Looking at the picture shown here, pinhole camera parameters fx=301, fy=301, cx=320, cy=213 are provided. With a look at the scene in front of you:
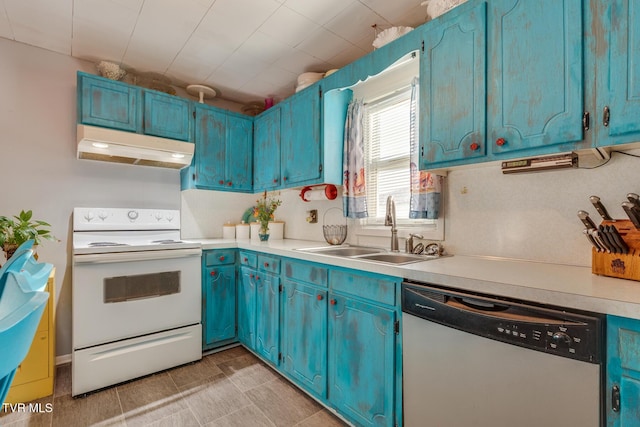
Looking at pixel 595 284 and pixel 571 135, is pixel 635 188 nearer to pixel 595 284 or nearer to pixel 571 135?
pixel 571 135

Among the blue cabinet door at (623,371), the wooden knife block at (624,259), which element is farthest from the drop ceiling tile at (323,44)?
the blue cabinet door at (623,371)

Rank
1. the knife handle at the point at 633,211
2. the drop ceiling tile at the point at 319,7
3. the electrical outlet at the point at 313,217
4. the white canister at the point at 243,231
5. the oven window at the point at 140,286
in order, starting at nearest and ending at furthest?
the knife handle at the point at 633,211 → the drop ceiling tile at the point at 319,7 → the oven window at the point at 140,286 → the electrical outlet at the point at 313,217 → the white canister at the point at 243,231

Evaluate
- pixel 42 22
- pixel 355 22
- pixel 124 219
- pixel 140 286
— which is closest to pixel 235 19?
pixel 355 22

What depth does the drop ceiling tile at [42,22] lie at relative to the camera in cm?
194

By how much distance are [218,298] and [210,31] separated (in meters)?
2.13

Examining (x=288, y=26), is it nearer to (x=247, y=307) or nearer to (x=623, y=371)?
(x=247, y=307)

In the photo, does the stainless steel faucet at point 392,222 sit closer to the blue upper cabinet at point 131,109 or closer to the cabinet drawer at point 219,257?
the cabinet drawer at point 219,257

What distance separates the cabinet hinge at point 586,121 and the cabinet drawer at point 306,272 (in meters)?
1.38

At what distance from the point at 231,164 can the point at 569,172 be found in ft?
8.95

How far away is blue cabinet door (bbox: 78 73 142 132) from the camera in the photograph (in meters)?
2.36

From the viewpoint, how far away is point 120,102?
2508 mm

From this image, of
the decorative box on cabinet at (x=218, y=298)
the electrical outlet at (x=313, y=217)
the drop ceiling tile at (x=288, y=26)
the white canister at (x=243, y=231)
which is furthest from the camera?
the white canister at (x=243, y=231)

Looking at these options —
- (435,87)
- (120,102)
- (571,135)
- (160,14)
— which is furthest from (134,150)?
(571,135)

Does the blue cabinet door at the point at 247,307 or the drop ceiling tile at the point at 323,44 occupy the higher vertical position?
the drop ceiling tile at the point at 323,44
